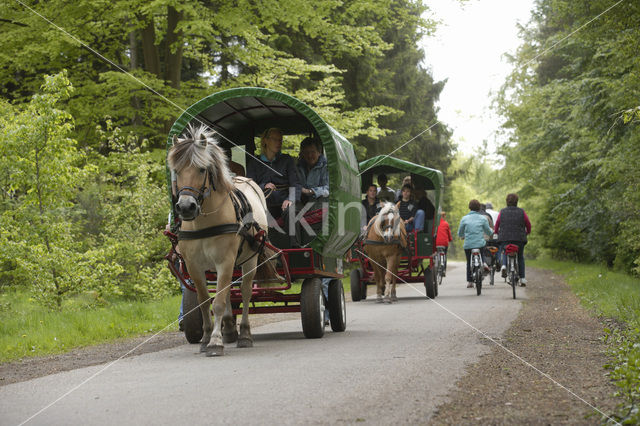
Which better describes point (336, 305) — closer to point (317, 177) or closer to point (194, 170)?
point (317, 177)

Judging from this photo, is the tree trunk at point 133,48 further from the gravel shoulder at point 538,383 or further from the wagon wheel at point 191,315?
the gravel shoulder at point 538,383

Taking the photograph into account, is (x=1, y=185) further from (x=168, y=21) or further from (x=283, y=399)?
(x=283, y=399)

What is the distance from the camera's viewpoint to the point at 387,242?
16.3 metres

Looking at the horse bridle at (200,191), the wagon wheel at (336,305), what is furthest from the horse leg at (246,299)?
the wagon wheel at (336,305)

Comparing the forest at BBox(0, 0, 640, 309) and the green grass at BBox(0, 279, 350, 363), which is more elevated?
the forest at BBox(0, 0, 640, 309)

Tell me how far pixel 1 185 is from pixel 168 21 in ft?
26.2

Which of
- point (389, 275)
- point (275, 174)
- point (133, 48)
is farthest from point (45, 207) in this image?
point (133, 48)

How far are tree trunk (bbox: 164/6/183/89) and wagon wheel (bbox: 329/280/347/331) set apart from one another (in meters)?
10.1

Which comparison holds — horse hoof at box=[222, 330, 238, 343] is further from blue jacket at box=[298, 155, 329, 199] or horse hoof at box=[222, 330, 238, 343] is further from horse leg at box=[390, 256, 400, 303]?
horse leg at box=[390, 256, 400, 303]

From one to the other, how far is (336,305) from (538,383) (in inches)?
190

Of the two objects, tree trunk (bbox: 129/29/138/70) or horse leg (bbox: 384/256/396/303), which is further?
tree trunk (bbox: 129/29/138/70)

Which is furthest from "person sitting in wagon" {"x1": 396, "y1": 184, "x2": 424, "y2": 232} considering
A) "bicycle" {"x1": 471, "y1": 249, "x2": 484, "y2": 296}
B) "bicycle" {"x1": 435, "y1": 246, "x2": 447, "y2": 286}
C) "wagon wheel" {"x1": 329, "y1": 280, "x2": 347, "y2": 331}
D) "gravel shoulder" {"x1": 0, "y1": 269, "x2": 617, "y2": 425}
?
"wagon wheel" {"x1": 329, "y1": 280, "x2": 347, "y2": 331}

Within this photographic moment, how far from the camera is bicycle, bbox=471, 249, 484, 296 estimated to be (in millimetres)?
17922

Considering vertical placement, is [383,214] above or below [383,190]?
below
